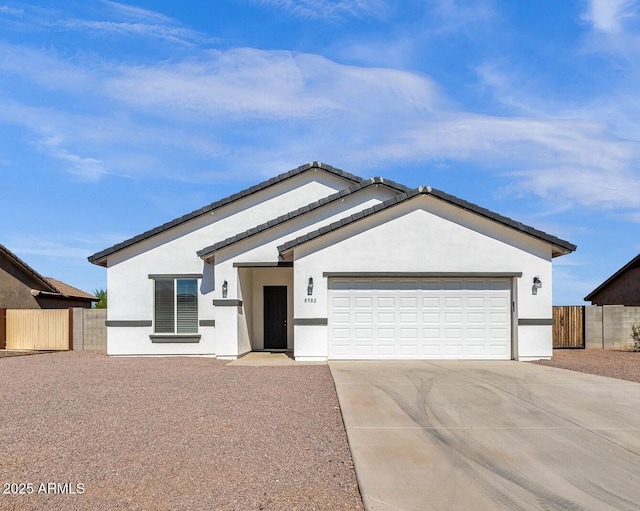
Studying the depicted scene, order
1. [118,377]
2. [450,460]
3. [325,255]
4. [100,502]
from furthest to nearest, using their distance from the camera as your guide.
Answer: [325,255] → [118,377] → [450,460] → [100,502]

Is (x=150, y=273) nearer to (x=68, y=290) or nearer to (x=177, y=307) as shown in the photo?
(x=177, y=307)

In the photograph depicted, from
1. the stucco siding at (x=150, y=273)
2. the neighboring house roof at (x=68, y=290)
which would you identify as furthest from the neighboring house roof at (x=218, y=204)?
the neighboring house roof at (x=68, y=290)

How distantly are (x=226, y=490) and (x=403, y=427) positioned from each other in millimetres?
3395

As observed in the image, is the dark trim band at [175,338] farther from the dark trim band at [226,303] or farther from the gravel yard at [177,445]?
the gravel yard at [177,445]

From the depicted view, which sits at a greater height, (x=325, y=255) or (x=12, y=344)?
(x=325, y=255)

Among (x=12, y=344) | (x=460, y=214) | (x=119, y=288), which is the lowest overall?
(x=12, y=344)

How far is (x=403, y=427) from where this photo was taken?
28.1 ft

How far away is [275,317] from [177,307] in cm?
348

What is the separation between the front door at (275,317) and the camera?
21797 millimetres

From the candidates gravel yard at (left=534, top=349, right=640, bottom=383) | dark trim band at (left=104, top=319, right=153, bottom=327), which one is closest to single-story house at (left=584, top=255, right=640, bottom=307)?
gravel yard at (left=534, top=349, right=640, bottom=383)

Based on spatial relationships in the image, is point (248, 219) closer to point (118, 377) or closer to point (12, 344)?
point (118, 377)

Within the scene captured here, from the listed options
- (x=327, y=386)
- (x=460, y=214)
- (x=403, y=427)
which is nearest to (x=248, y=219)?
(x=460, y=214)

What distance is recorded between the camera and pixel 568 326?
2317 centimetres

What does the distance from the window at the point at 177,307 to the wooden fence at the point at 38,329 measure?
6.62 m
